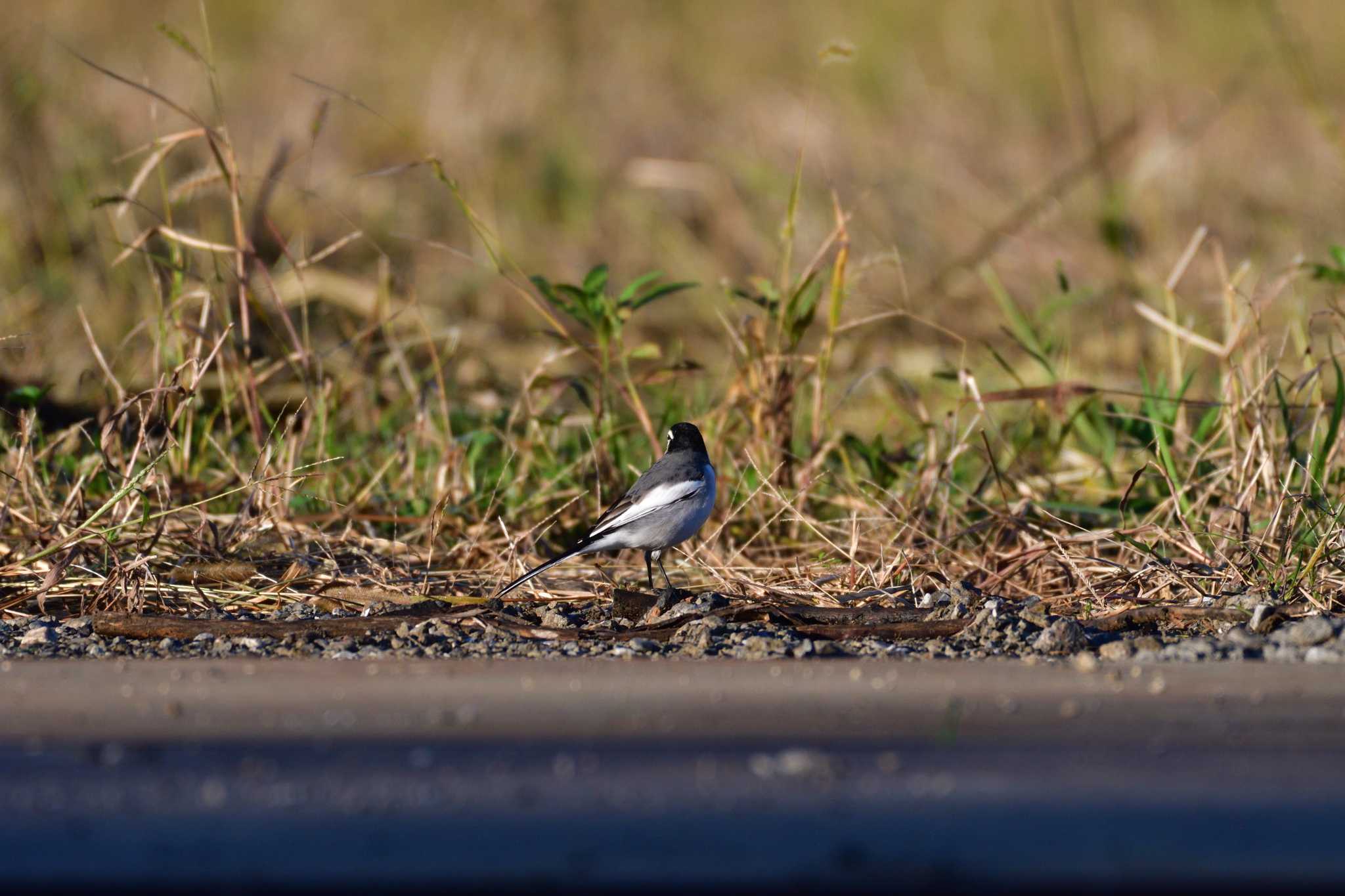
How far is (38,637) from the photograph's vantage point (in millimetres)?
3232

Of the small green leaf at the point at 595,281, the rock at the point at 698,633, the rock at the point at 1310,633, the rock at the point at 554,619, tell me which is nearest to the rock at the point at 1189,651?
the rock at the point at 1310,633

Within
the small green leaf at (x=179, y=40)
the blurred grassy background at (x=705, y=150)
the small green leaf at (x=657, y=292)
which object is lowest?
the blurred grassy background at (x=705, y=150)

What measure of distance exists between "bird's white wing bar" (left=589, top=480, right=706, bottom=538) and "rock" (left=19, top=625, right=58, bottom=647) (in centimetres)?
130

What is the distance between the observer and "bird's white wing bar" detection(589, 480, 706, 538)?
3777 millimetres

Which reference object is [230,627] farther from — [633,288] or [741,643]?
[633,288]

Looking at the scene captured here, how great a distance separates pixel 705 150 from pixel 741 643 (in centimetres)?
812

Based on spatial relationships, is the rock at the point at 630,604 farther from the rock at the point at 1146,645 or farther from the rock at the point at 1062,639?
the rock at the point at 1146,645

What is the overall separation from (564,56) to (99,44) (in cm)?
404

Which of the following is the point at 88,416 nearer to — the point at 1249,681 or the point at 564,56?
the point at 1249,681

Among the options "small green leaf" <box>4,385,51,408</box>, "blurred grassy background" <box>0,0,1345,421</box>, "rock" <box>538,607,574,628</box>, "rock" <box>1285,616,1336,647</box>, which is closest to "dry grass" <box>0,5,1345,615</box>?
"small green leaf" <box>4,385,51,408</box>

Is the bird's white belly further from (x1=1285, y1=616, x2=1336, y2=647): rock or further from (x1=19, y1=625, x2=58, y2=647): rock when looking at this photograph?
(x1=1285, y1=616, x2=1336, y2=647): rock

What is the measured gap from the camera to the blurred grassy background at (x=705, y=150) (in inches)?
327

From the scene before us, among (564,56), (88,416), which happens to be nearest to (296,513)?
(88,416)

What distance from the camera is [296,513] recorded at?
4.49 metres
